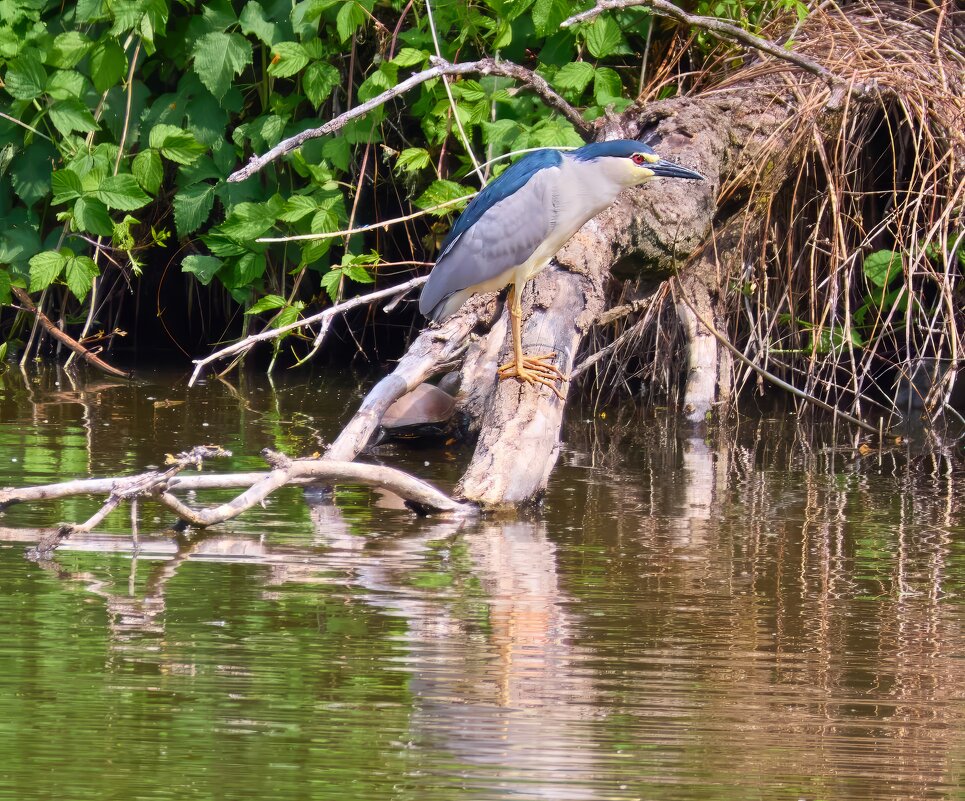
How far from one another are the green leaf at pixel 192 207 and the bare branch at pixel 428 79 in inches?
34.6

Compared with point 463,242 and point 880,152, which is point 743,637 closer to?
point 463,242

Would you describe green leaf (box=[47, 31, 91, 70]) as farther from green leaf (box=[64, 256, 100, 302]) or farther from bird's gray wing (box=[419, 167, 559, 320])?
bird's gray wing (box=[419, 167, 559, 320])

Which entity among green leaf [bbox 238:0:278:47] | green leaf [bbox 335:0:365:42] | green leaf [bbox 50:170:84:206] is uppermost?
green leaf [bbox 238:0:278:47]

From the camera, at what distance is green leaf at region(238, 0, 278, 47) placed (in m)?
5.96

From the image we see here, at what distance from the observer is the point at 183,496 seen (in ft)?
14.0

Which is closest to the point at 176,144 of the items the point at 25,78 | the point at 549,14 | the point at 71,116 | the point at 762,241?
the point at 71,116

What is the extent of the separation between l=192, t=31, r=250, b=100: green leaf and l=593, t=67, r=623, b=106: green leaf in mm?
1579

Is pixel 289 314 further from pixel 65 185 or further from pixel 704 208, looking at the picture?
pixel 704 208

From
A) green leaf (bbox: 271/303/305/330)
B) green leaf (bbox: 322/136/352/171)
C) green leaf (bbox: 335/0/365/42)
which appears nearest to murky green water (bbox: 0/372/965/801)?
green leaf (bbox: 271/303/305/330)

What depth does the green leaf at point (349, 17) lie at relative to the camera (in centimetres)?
557

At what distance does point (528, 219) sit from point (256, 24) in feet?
7.24

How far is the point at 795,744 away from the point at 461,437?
298 cm

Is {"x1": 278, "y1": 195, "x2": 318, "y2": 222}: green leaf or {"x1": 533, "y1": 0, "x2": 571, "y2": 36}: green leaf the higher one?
{"x1": 533, "y1": 0, "x2": 571, "y2": 36}: green leaf

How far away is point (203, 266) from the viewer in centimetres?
622
